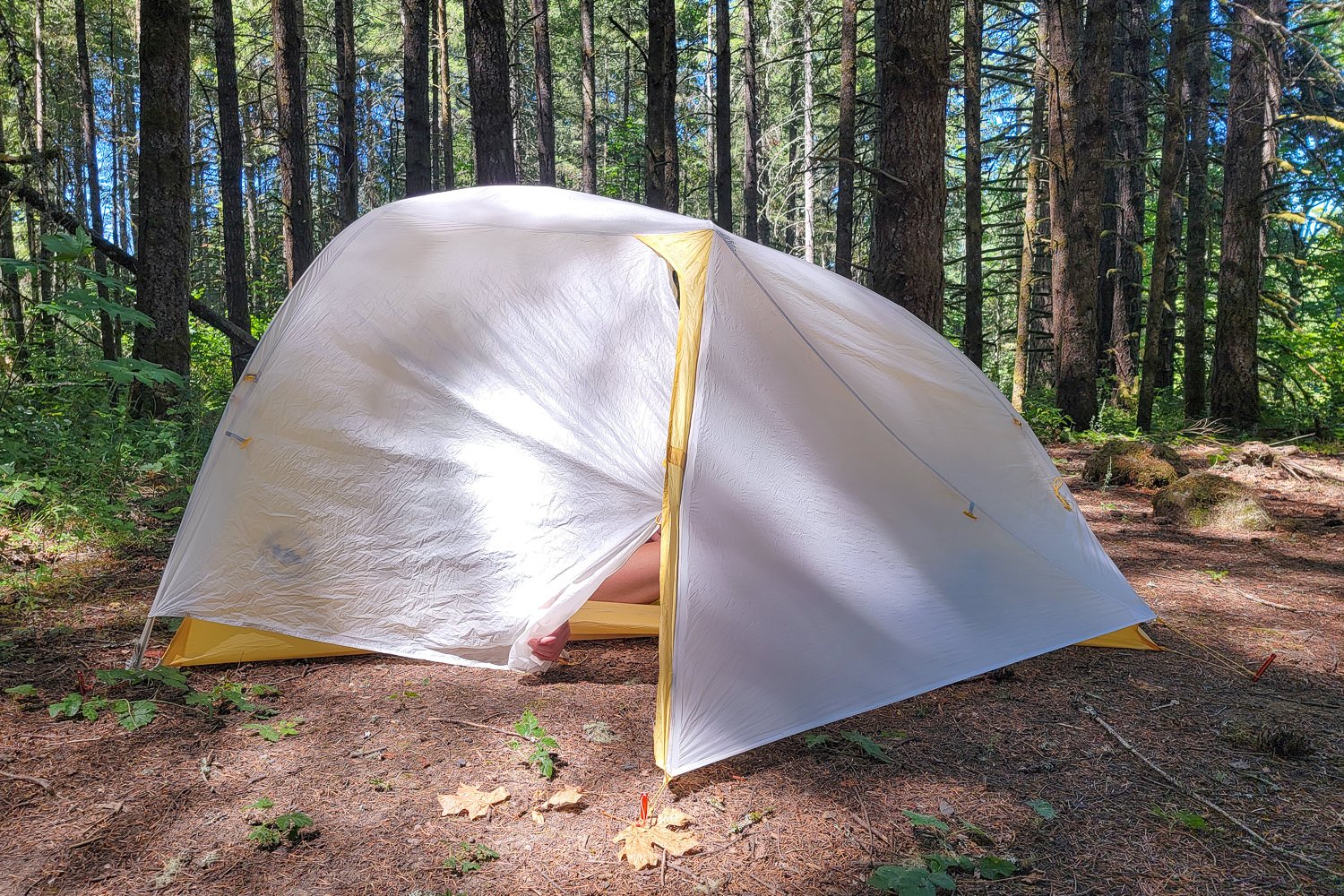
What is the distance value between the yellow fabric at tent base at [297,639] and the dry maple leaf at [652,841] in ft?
3.42

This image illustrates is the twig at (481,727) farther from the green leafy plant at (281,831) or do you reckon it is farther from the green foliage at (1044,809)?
the green foliage at (1044,809)

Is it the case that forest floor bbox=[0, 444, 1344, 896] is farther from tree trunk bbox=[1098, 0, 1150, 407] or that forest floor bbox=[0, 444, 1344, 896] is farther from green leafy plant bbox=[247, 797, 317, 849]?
tree trunk bbox=[1098, 0, 1150, 407]

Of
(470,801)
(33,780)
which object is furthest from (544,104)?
(470,801)

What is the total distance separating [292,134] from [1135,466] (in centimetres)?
932

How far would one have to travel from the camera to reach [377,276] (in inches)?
136

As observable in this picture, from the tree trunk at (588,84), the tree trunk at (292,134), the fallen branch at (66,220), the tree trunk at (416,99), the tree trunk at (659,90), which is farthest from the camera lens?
the tree trunk at (588,84)

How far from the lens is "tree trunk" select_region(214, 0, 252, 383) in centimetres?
859

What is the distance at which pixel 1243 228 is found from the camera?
853 cm

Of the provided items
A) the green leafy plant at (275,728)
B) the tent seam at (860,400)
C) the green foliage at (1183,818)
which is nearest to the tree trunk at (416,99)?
the tent seam at (860,400)

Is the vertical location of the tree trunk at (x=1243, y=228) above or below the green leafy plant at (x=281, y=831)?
above

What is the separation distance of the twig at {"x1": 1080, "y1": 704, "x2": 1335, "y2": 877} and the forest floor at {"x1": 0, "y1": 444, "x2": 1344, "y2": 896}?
10 mm

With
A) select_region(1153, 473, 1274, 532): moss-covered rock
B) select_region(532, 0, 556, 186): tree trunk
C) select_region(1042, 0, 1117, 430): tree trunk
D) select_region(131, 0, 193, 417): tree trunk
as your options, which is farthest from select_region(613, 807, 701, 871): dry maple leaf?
select_region(532, 0, 556, 186): tree trunk

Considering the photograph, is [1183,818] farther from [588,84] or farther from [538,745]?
[588,84]

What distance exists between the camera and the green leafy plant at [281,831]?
213cm
